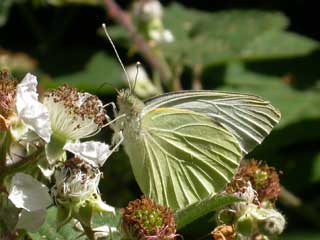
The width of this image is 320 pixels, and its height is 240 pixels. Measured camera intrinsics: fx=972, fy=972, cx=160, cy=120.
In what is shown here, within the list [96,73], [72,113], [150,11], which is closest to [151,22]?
[150,11]

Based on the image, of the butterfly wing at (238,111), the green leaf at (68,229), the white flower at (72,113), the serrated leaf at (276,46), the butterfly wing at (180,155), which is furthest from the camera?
the serrated leaf at (276,46)

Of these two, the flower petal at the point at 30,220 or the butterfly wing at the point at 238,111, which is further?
the butterfly wing at the point at 238,111

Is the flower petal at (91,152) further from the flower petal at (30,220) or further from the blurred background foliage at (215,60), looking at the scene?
the blurred background foliage at (215,60)

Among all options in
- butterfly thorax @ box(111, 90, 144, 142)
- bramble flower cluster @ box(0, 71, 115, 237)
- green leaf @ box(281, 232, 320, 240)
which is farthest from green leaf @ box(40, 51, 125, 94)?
bramble flower cluster @ box(0, 71, 115, 237)

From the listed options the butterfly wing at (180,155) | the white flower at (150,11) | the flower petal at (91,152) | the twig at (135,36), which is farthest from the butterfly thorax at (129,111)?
the white flower at (150,11)

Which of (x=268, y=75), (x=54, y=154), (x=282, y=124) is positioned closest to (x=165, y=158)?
(x=54, y=154)

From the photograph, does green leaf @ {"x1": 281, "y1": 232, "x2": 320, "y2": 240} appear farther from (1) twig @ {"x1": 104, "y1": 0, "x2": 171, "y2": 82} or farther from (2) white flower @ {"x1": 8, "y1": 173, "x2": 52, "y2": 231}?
(2) white flower @ {"x1": 8, "y1": 173, "x2": 52, "y2": 231}

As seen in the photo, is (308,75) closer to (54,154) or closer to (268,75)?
(268,75)
